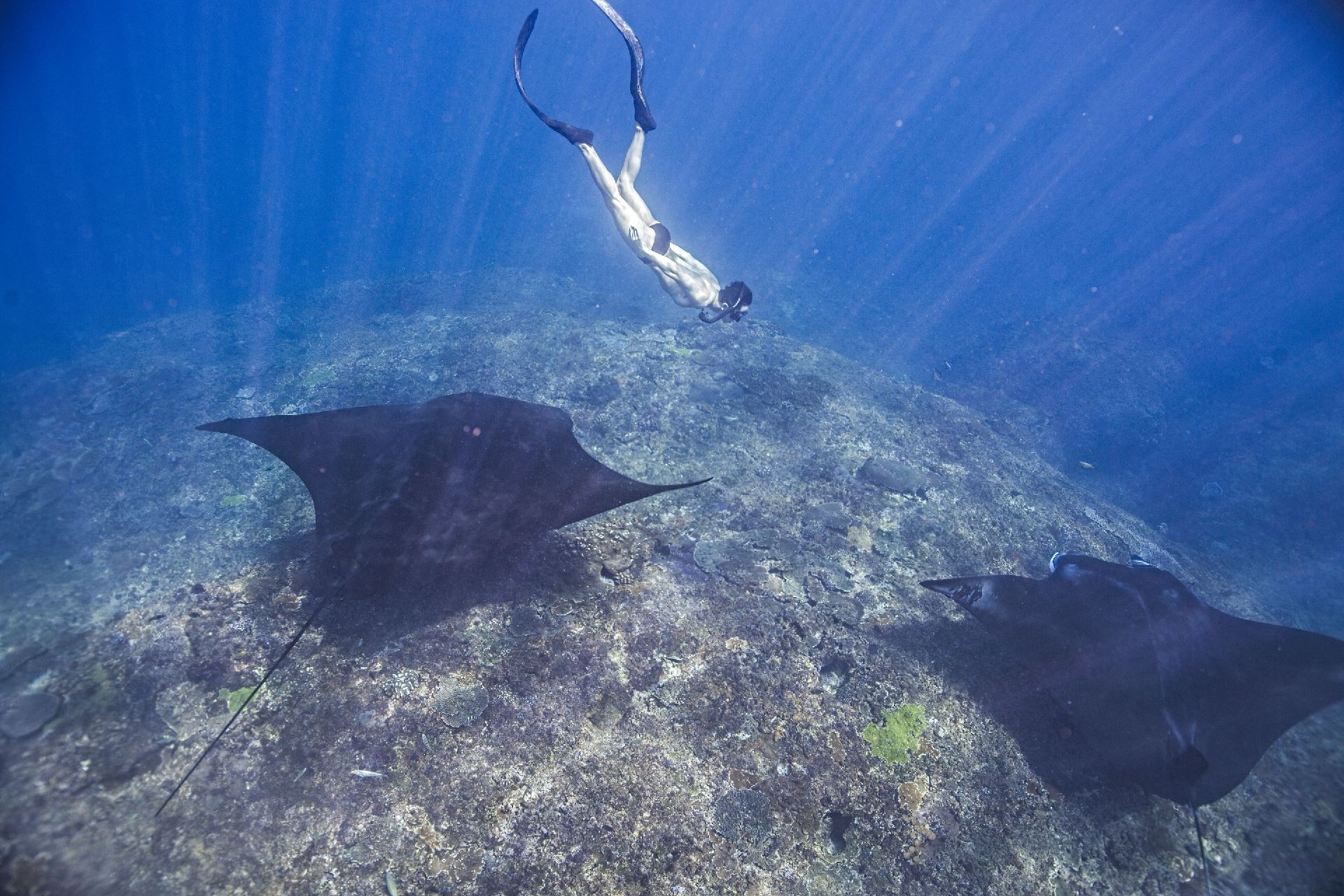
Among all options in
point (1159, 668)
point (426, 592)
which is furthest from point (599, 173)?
point (1159, 668)

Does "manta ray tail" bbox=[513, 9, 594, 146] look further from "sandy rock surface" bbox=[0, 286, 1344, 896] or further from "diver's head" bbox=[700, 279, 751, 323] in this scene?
"sandy rock surface" bbox=[0, 286, 1344, 896]

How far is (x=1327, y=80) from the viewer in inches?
1879

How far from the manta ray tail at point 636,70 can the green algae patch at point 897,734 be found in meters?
8.12

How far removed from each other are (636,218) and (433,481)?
6.22 m

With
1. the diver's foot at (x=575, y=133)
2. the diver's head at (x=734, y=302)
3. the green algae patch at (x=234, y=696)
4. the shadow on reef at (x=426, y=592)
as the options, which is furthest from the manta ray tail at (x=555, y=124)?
the green algae patch at (x=234, y=696)

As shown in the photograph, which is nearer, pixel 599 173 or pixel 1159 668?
pixel 1159 668

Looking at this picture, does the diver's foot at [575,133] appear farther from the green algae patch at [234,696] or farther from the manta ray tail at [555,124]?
the green algae patch at [234,696]

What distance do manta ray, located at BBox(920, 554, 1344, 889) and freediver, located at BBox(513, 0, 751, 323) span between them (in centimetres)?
590

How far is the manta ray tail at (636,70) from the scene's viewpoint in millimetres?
7277

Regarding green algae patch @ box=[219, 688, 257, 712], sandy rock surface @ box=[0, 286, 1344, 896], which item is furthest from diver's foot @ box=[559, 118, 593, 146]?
green algae patch @ box=[219, 688, 257, 712]

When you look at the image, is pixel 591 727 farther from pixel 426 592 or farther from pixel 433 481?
pixel 433 481

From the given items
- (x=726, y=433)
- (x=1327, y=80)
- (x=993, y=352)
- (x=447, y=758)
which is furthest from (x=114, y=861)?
(x=1327, y=80)

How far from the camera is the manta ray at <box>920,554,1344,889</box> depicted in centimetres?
324

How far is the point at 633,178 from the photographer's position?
27.0 ft
